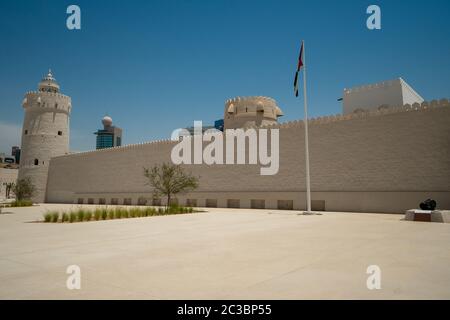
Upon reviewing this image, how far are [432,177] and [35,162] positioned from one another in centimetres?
5086

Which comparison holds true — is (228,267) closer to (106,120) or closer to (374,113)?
(374,113)

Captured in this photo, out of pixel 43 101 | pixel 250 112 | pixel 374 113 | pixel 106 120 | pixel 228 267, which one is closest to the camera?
pixel 228 267

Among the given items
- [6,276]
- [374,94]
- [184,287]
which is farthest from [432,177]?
[6,276]

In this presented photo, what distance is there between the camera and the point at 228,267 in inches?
214

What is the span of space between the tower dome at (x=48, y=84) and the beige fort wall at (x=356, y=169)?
35.4 metres

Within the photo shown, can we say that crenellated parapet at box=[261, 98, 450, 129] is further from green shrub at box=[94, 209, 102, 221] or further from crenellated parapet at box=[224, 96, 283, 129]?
green shrub at box=[94, 209, 102, 221]

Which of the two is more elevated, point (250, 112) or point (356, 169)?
point (250, 112)

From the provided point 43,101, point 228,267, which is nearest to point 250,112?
point 43,101

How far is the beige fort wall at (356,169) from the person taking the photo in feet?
62.4

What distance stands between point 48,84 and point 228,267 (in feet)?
191

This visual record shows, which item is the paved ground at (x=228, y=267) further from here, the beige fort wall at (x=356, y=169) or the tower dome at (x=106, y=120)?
the tower dome at (x=106, y=120)

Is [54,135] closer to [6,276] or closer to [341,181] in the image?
[341,181]

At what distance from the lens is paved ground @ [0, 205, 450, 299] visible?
13.4 feet

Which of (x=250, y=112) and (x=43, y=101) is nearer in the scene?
(x=250, y=112)
